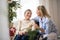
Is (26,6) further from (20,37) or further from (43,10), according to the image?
(20,37)

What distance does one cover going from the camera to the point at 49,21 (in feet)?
5.07

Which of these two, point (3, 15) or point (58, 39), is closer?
point (58, 39)

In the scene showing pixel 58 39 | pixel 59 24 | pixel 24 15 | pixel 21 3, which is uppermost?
pixel 21 3

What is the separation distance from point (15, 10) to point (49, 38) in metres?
0.50

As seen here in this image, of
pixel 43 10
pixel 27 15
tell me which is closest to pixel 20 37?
pixel 27 15

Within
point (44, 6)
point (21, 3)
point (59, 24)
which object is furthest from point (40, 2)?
point (59, 24)

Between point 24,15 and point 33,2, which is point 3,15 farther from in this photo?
point 33,2

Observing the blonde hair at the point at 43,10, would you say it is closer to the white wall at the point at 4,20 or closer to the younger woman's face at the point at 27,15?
the younger woman's face at the point at 27,15

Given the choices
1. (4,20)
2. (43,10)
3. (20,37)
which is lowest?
(20,37)

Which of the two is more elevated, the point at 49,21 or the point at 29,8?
the point at 29,8

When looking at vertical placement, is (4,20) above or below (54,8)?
below

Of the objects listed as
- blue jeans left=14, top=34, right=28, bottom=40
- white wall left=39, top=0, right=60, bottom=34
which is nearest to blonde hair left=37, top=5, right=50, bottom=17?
white wall left=39, top=0, right=60, bottom=34

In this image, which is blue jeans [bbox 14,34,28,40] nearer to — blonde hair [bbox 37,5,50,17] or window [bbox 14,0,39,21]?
window [bbox 14,0,39,21]

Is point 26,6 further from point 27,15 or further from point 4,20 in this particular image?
point 4,20
